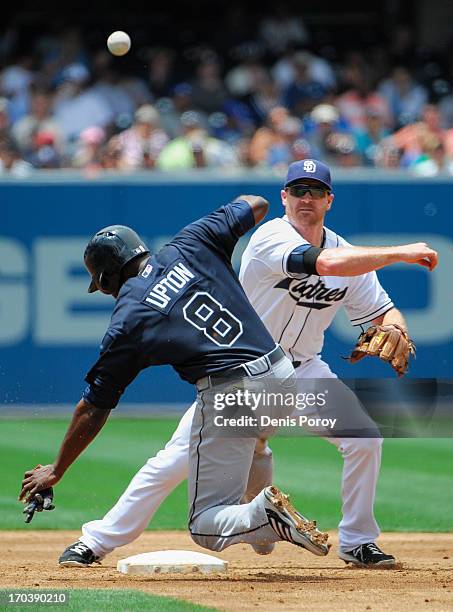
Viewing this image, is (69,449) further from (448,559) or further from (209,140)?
(209,140)

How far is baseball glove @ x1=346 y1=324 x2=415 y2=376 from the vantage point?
6207 millimetres

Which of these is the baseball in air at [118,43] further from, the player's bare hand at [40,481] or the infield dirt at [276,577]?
the player's bare hand at [40,481]

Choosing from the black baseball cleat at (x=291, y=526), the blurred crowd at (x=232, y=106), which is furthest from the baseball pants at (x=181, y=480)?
the blurred crowd at (x=232, y=106)

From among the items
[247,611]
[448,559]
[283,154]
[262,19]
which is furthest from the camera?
[262,19]

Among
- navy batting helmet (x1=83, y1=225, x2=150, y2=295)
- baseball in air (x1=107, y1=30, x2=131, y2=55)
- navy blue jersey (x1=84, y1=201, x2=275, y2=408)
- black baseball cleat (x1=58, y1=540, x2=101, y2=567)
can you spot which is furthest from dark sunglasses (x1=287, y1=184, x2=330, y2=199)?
baseball in air (x1=107, y1=30, x2=131, y2=55)

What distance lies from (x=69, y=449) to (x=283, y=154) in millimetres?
8181

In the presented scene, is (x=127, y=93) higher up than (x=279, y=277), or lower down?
higher up

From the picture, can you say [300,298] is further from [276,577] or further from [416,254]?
[276,577]

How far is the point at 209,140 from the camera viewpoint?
1361 centimetres

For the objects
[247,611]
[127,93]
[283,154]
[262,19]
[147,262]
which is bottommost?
[247,611]

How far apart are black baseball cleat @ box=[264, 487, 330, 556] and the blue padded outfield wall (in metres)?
6.26

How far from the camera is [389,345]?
6.24 m

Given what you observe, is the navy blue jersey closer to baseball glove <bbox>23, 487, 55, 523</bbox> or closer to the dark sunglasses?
baseball glove <bbox>23, 487, 55, 523</bbox>

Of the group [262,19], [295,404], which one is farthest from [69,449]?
[262,19]
